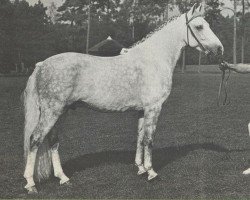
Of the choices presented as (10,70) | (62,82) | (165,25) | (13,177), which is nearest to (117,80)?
(62,82)

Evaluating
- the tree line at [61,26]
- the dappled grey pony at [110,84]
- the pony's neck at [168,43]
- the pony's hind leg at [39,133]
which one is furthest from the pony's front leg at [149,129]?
the tree line at [61,26]

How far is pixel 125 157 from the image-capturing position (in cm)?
963

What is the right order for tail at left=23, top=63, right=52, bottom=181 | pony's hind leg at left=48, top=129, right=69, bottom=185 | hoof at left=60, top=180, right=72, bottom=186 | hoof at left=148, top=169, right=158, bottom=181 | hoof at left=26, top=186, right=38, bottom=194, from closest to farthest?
hoof at left=26, top=186, right=38, bottom=194 → tail at left=23, top=63, right=52, bottom=181 → hoof at left=60, top=180, right=72, bottom=186 → pony's hind leg at left=48, top=129, right=69, bottom=185 → hoof at left=148, top=169, right=158, bottom=181

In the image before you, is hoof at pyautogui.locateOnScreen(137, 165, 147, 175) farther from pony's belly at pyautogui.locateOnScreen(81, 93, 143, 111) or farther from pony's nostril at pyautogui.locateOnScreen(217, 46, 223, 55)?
pony's nostril at pyautogui.locateOnScreen(217, 46, 223, 55)

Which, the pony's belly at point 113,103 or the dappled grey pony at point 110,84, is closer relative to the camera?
the dappled grey pony at point 110,84

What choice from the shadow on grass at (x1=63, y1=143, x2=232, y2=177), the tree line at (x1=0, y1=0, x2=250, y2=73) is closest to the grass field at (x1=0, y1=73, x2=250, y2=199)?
the shadow on grass at (x1=63, y1=143, x2=232, y2=177)

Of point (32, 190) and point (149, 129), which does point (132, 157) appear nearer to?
point (149, 129)

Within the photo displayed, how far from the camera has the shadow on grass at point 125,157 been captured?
888 centimetres

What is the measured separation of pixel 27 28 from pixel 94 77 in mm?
51493

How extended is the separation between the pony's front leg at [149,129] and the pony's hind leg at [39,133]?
156 cm

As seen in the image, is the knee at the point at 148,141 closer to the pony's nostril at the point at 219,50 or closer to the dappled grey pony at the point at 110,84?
the dappled grey pony at the point at 110,84

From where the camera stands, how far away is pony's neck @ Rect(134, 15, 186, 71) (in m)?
7.92

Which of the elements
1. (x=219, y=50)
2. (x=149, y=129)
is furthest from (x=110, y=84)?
(x=219, y=50)

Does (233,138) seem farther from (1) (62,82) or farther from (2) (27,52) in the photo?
(2) (27,52)
